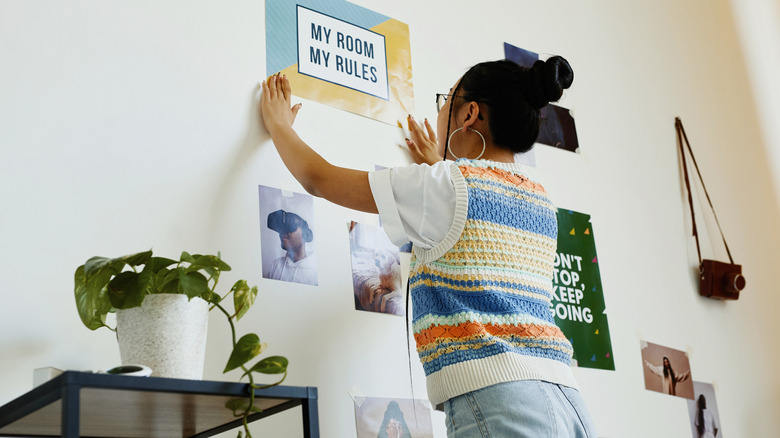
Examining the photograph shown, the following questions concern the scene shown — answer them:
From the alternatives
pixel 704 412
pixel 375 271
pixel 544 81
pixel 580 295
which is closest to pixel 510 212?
pixel 544 81

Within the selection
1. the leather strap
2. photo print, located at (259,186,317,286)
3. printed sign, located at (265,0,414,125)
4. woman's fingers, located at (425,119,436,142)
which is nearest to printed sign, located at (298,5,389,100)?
printed sign, located at (265,0,414,125)

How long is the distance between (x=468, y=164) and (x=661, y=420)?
105 centimetres

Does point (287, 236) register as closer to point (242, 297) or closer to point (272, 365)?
point (242, 297)

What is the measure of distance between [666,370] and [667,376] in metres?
0.01

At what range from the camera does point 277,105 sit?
1.58 meters

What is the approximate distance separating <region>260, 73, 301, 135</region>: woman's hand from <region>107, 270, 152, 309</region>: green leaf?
1.72ft

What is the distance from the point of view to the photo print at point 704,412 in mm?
2148

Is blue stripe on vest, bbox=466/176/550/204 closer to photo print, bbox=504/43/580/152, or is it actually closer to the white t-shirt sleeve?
the white t-shirt sleeve

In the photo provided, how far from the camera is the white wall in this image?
4.25 ft

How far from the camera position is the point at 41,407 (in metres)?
0.99

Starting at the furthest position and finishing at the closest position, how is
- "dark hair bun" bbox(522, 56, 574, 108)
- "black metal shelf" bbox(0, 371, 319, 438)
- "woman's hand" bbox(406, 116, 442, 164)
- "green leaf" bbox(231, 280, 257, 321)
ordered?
"woman's hand" bbox(406, 116, 442, 164)
"dark hair bun" bbox(522, 56, 574, 108)
"green leaf" bbox(231, 280, 257, 321)
"black metal shelf" bbox(0, 371, 319, 438)

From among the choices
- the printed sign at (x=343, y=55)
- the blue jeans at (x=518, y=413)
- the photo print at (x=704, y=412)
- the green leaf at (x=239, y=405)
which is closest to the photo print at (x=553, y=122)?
the printed sign at (x=343, y=55)

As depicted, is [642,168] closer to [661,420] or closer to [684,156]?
[684,156]

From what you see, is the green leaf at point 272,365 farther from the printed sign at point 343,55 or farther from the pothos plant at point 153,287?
the printed sign at point 343,55
